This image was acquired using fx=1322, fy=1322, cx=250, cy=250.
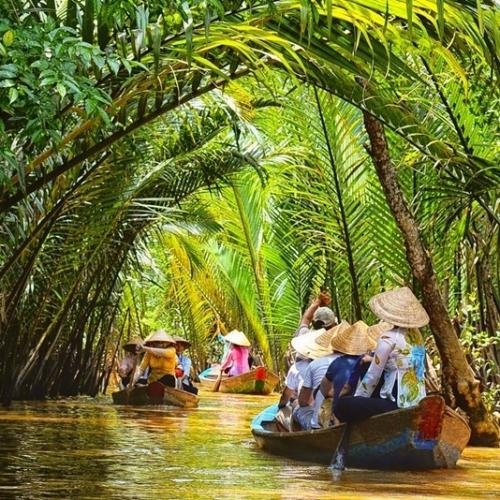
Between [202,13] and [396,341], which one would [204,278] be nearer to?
[396,341]

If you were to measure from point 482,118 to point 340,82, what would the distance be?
379 centimetres

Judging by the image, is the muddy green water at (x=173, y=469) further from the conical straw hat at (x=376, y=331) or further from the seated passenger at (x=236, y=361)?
the seated passenger at (x=236, y=361)

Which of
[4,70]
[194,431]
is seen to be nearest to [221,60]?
[4,70]

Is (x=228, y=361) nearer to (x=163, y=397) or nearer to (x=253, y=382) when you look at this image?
(x=253, y=382)

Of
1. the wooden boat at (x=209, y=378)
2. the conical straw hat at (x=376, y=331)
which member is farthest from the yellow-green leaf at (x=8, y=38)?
the wooden boat at (x=209, y=378)

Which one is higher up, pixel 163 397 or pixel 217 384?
pixel 217 384

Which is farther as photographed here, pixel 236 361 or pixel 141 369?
pixel 236 361

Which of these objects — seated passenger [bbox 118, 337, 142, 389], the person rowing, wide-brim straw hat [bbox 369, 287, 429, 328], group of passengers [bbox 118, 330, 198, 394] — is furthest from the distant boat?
wide-brim straw hat [bbox 369, 287, 429, 328]

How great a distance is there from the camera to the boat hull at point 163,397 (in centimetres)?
1852

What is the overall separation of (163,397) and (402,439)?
9034mm

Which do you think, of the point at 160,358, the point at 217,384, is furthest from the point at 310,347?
the point at 217,384

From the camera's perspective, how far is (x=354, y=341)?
34.3 ft

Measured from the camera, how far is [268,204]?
18750 millimetres

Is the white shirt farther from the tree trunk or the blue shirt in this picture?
the tree trunk
